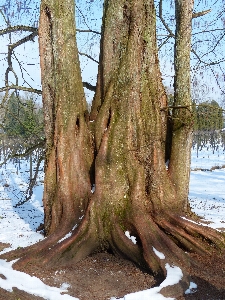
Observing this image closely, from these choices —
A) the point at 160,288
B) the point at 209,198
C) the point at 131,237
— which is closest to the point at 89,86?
the point at 131,237

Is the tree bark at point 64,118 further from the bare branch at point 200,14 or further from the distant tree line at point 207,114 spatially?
the bare branch at point 200,14

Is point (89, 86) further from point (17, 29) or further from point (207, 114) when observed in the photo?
point (207, 114)

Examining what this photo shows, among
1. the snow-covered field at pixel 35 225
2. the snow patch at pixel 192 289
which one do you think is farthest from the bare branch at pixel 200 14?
the snow patch at pixel 192 289

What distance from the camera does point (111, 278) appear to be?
14.1 ft

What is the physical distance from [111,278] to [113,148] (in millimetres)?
1732

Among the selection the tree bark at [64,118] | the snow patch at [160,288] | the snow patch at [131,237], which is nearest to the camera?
the snow patch at [160,288]

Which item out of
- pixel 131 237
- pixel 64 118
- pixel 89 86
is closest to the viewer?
pixel 131 237

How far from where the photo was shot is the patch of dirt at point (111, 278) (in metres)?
3.85

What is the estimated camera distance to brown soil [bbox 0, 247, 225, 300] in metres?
3.85

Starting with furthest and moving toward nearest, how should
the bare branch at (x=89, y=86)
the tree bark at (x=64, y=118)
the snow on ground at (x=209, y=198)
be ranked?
1. the snow on ground at (x=209, y=198)
2. the bare branch at (x=89, y=86)
3. the tree bark at (x=64, y=118)

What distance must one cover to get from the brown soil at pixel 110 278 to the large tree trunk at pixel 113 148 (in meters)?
0.19

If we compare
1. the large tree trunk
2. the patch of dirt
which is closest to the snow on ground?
the large tree trunk

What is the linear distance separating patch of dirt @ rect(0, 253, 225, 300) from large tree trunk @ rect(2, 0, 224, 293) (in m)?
0.19

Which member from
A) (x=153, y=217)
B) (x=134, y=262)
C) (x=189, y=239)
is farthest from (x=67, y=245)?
(x=189, y=239)
